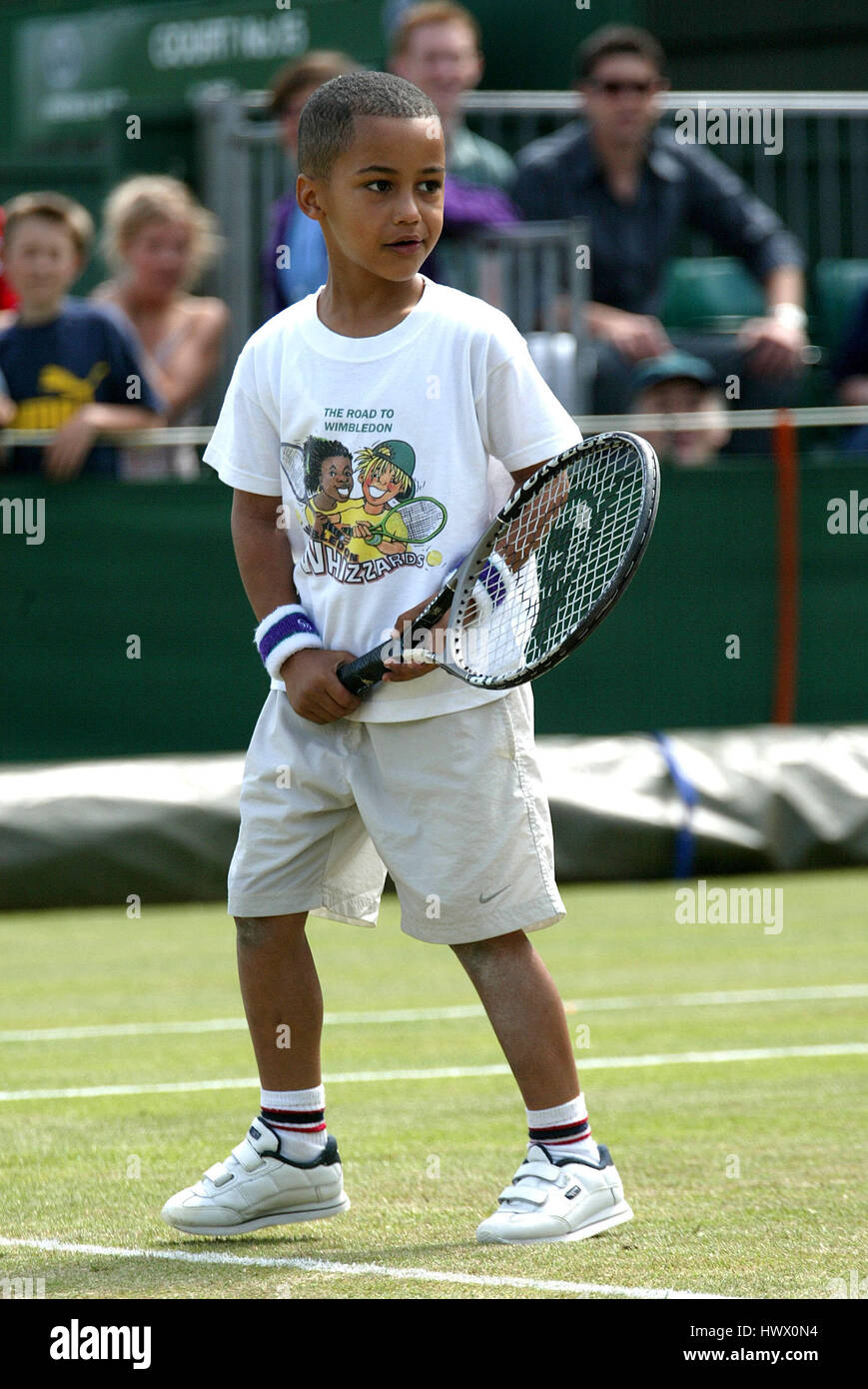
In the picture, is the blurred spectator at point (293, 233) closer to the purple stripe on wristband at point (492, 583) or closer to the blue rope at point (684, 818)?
the blue rope at point (684, 818)

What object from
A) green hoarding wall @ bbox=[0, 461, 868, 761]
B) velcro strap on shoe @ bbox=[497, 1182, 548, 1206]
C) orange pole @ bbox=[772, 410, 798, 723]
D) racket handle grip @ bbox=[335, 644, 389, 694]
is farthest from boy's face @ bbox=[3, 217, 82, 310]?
velcro strap on shoe @ bbox=[497, 1182, 548, 1206]

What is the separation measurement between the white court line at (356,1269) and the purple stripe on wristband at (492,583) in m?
1.15

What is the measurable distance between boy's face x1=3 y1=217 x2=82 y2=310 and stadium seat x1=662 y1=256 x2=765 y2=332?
3.59 m

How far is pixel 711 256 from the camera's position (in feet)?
38.2

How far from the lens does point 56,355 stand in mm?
8938

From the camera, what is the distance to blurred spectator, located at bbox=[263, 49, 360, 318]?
850 cm

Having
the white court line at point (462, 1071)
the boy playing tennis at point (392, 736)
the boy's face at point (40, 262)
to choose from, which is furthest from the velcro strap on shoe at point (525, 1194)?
the boy's face at point (40, 262)

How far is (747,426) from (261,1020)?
640cm

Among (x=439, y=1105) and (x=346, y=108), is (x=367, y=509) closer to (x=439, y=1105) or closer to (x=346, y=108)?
(x=346, y=108)

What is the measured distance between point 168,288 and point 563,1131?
645 cm

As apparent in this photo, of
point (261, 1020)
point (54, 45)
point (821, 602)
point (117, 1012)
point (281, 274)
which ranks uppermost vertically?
point (54, 45)

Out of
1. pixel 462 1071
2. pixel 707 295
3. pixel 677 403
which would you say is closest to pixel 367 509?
pixel 462 1071
